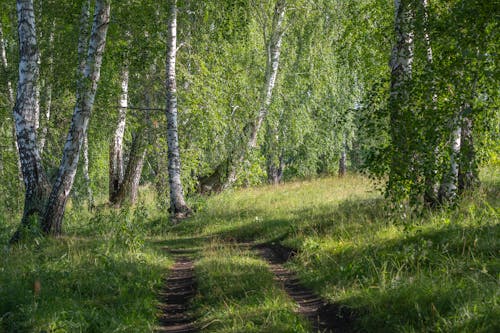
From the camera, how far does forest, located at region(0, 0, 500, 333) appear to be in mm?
6453

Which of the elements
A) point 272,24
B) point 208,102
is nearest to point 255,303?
point 208,102

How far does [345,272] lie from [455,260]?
165 centimetres

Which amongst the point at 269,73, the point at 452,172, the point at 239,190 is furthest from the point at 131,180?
the point at 452,172

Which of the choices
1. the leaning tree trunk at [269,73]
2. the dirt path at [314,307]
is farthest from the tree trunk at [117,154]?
the dirt path at [314,307]

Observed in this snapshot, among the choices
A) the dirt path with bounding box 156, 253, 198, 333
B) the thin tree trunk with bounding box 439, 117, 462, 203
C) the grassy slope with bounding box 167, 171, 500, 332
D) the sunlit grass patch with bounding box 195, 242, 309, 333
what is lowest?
the dirt path with bounding box 156, 253, 198, 333

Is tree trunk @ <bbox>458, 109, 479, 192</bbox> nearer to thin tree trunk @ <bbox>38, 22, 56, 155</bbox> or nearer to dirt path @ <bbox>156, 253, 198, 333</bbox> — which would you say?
dirt path @ <bbox>156, 253, 198, 333</bbox>

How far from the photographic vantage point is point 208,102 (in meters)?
16.9

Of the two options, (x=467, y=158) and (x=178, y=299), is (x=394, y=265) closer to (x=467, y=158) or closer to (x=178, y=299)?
(x=467, y=158)

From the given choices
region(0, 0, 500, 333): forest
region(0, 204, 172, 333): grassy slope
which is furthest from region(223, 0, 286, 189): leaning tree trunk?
region(0, 204, 172, 333): grassy slope

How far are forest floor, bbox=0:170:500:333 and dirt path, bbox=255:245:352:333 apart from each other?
21 mm

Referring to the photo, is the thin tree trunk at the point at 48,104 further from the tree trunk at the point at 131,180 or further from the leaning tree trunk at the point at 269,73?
the leaning tree trunk at the point at 269,73

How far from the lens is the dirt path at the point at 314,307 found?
249 inches

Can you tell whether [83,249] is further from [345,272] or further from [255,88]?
[255,88]

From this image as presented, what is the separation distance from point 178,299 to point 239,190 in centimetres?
1567
